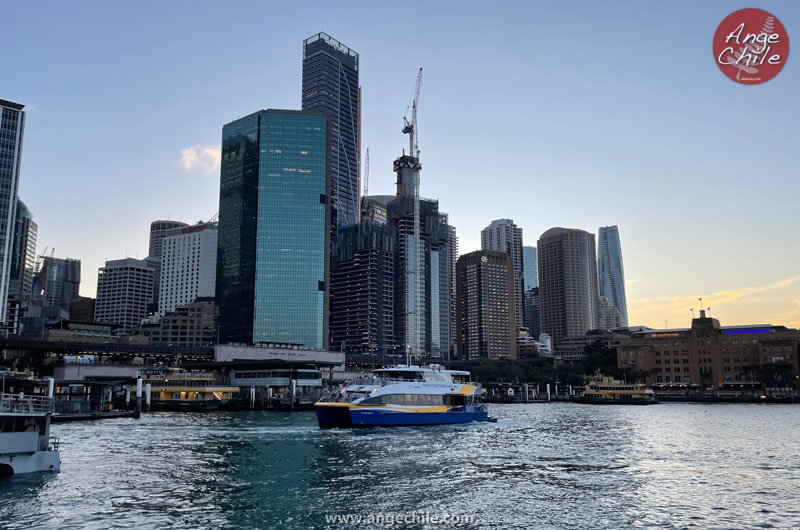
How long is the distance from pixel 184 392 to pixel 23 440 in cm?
11899

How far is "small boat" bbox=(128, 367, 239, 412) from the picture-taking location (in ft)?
431

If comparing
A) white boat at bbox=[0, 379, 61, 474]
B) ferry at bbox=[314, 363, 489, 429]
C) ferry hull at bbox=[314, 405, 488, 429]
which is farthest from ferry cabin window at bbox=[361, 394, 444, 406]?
white boat at bbox=[0, 379, 61, 474]

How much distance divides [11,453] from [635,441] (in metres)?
58.2

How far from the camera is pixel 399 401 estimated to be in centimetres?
7962

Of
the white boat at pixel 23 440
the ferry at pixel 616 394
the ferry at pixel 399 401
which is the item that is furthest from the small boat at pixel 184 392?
the ferry at pixel 616 394

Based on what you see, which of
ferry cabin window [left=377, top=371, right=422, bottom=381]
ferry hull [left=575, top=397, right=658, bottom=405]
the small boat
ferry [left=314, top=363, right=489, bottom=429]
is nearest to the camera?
ferry [left=314, top=363, right=489, bottom=429]

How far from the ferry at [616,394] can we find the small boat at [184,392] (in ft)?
314

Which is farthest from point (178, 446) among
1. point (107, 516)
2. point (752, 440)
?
point (752, 440)

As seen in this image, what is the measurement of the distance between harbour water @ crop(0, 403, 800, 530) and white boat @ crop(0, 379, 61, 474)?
32.9 inches

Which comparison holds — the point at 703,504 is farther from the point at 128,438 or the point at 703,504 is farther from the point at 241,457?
the point at 128,438

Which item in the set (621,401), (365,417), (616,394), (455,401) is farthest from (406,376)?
(616,394)

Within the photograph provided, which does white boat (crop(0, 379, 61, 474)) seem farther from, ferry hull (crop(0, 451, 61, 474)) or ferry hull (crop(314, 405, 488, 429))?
ferry hull (crop(314, 405, 488, 429))

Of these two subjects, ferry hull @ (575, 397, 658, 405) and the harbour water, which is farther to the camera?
ferry hull @ (575, 397, 658, 405)

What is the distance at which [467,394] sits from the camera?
87812mm
